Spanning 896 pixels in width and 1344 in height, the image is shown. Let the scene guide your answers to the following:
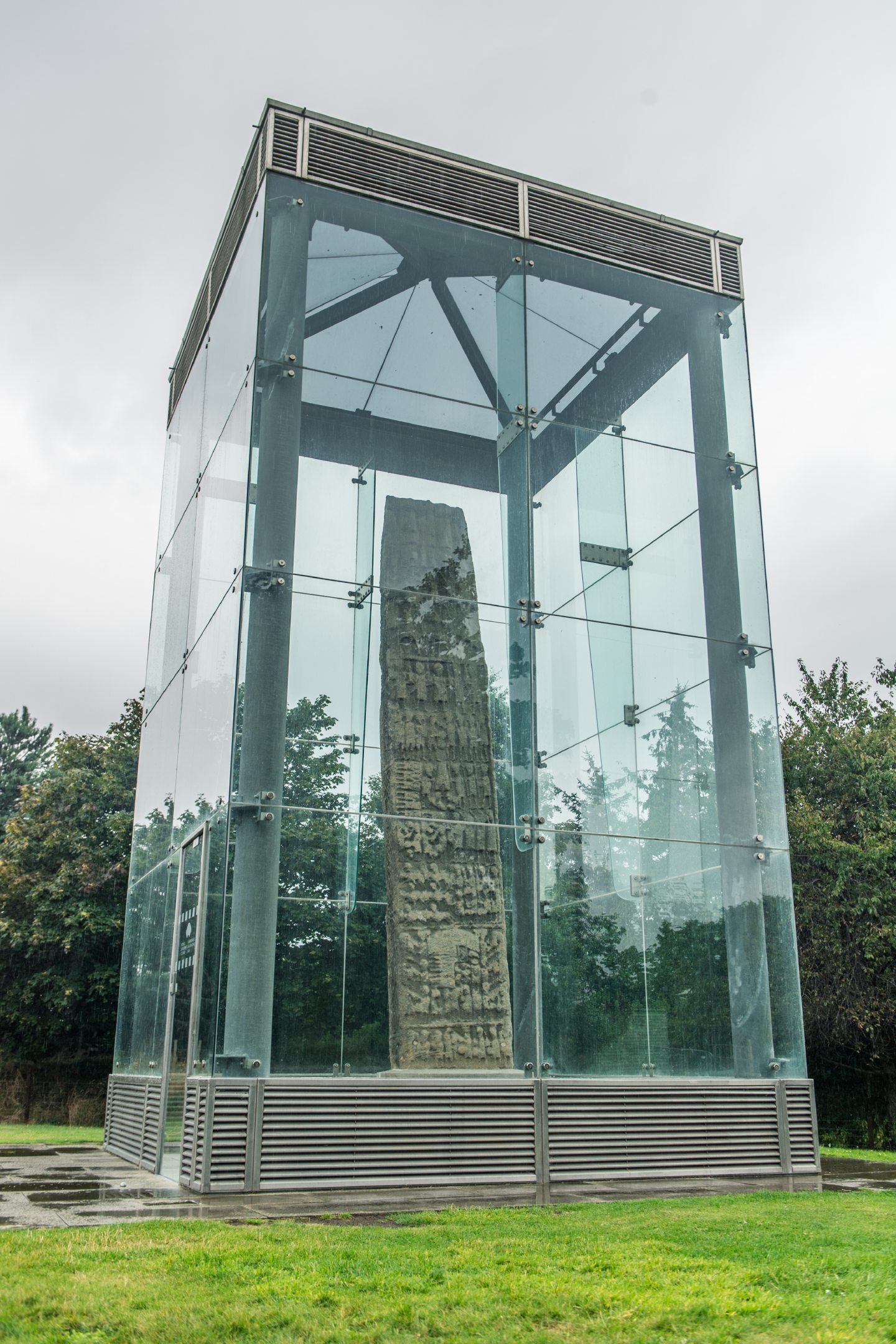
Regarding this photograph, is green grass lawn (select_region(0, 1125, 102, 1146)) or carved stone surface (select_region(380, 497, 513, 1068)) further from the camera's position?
green grass lawn (select_region(0, 1125, 102, 1146))

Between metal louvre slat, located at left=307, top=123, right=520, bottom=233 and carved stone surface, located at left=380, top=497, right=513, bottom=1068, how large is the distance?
3.24m

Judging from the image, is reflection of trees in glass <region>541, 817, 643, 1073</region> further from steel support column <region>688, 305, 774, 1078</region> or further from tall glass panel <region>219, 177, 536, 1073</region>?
steel support column <region>688, 305, 774, 1078</region>

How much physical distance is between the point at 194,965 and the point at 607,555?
5.53 meters

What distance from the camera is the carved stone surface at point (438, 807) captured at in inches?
376

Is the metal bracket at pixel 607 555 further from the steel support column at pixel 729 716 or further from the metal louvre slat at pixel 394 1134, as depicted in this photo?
the metal louvre slat at pixel 394 1134

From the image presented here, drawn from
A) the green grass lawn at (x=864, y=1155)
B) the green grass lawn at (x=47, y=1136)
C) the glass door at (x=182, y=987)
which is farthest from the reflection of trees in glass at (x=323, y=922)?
the green grass lawn at (x=47, y=1136)

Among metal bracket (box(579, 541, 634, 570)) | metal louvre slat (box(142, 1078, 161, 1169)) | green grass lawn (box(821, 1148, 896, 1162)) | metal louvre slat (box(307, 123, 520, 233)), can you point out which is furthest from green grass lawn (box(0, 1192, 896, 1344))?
metal louvre slat (box(307, 123, 520, 233))

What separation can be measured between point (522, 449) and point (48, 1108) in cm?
1861

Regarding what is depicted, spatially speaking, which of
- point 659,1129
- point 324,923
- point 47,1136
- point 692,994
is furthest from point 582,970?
point 47,1136

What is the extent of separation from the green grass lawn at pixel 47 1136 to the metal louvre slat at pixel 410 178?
36.0ft

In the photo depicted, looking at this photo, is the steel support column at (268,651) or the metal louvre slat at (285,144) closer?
the steel support column at (268,651)

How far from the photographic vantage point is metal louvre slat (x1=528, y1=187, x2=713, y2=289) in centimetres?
1221

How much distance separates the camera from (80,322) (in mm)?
16125

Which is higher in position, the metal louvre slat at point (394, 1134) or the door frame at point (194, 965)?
the door frame at point (194, 965)
